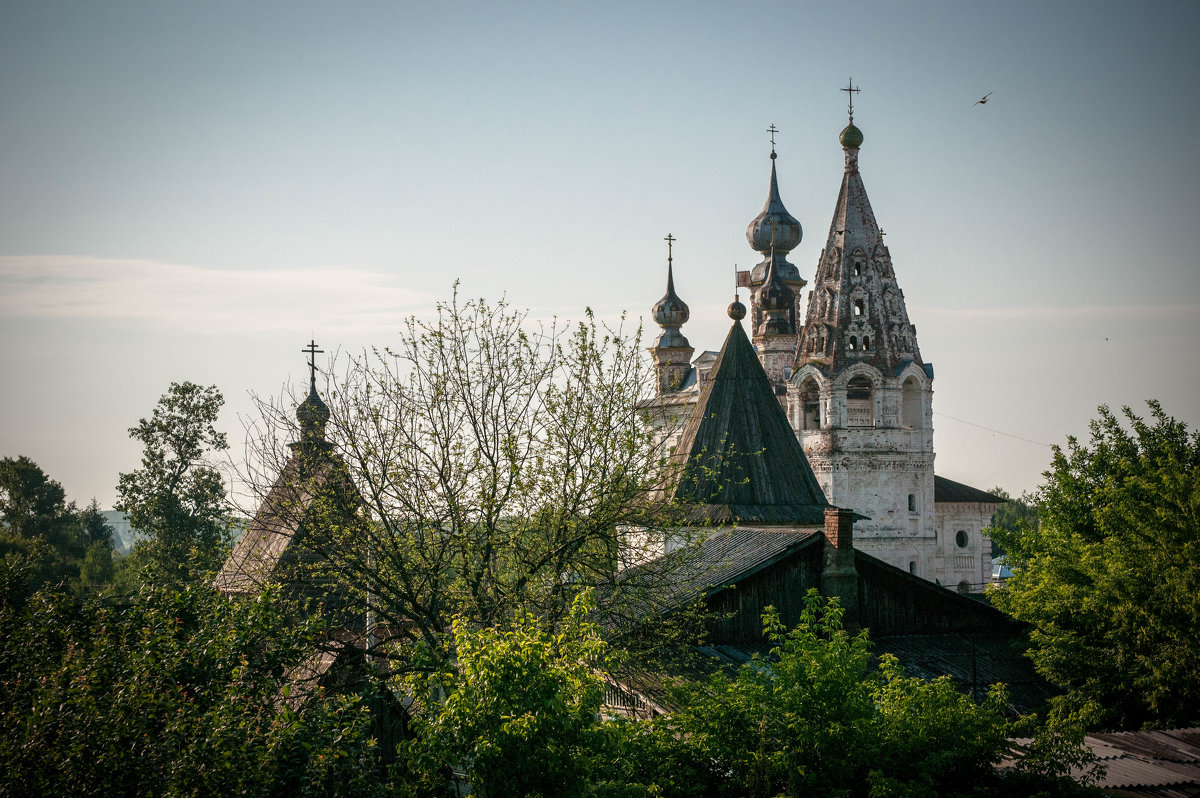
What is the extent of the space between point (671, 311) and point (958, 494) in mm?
23942

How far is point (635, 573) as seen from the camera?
16.6m

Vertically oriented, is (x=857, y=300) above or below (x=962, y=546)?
above

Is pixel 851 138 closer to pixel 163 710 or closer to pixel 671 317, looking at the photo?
pixel 671 317

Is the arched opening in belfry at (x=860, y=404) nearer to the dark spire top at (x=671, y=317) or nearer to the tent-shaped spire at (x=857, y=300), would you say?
the tent-shaped spire at (x=857, y=300)

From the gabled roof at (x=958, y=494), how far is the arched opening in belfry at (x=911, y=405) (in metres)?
5.80

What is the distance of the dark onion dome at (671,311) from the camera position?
75250mm

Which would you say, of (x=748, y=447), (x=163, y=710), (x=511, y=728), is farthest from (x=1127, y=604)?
(x=163, y=710)

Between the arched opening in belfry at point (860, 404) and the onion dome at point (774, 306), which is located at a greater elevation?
Result: the onion dome at point (774, 306)

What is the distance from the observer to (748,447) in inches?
1204

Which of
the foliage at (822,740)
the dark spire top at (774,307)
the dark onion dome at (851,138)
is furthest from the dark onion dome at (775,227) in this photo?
the foliage at (822,740)

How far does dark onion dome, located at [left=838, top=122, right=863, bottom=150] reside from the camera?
2164 inches

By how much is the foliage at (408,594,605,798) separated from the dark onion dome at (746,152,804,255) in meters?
59.7

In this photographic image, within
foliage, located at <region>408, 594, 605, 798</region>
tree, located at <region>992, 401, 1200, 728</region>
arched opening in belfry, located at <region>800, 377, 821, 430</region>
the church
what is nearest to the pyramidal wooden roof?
tree, located at <region>992, 401, 1200, 728</region>

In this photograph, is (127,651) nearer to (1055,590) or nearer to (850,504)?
(1055,590)
